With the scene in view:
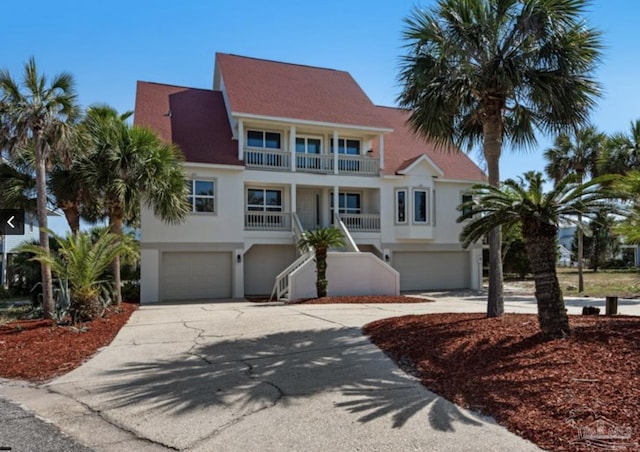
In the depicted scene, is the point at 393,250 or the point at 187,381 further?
the point at 393,250

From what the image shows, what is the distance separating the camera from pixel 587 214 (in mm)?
7398

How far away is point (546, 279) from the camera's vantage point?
729 cm

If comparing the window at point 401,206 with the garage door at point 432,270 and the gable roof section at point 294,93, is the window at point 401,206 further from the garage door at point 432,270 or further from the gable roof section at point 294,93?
the gable roof section at point 294,93

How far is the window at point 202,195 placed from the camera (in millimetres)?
20219

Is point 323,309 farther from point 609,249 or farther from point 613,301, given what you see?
point 609,249

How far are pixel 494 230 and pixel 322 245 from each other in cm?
802

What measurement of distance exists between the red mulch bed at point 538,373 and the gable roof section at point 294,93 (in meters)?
15.4

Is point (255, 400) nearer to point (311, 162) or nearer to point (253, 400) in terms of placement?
point (253, 400)

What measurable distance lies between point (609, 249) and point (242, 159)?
1551 inches

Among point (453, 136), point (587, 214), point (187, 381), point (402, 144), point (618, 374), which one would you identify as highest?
point (402, 144)

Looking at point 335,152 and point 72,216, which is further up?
point 335,152

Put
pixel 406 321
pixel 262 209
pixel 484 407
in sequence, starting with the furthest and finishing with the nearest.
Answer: pixel 262 209 → pixel 406 321 → pixel 484 407

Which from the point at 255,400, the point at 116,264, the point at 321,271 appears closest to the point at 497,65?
the point at 255,400

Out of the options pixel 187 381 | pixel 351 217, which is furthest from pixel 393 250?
pixel 187 381
